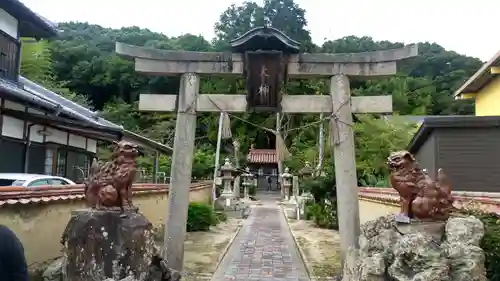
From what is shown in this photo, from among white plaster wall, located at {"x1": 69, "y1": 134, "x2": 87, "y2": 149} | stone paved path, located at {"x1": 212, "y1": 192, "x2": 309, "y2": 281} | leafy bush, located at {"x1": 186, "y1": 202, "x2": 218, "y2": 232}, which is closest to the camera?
stone paved path, located at {"x1": 212, "y1": 192, "x2": 309, "y2": 281}

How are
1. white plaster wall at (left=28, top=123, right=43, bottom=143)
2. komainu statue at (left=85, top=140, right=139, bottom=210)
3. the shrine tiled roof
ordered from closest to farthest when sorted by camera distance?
komainu statue at (left=85, top=140, right=139, bottom=210) < white plaster wall at (left=28, top=123, right=43, bottom=143) < the shrine tiled roof

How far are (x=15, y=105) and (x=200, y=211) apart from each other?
7965 mm

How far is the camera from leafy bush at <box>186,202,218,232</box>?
17.2 metres

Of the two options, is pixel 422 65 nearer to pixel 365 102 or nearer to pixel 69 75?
pixel 69 75

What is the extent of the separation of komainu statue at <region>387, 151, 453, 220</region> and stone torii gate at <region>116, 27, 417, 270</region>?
3.27 meters

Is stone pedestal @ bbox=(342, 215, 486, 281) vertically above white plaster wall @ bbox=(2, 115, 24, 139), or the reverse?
white plaster wall @ bbox=(2, 115, 24, 139)

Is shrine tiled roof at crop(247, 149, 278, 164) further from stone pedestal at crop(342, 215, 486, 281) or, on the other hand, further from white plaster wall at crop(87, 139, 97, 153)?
stone pedestal at crop(342, 215, 486, 281)

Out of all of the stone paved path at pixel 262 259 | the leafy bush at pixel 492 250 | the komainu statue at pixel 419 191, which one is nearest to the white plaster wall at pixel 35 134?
the stone paved path at pixel 262 259

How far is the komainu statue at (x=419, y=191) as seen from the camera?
205 inches

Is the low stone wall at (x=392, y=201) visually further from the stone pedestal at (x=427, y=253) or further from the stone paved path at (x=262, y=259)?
the stone paved path at (x=262, y=259)

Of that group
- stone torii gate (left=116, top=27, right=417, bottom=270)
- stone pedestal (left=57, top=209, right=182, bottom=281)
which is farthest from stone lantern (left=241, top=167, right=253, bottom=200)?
stone pedestal (left=57, top=209, right=182, bottom=281)

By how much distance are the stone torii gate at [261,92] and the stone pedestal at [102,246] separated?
337 centimetres

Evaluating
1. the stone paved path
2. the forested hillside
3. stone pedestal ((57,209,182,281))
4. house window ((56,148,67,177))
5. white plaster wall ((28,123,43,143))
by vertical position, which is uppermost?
the forested hillside

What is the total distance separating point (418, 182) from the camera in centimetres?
532
